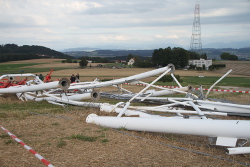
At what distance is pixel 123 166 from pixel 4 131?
11.3ft

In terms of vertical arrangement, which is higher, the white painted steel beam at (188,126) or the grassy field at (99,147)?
the white painted steel beam at (188,126)

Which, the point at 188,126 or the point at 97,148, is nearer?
the point at 97,148

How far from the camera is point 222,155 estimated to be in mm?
5086

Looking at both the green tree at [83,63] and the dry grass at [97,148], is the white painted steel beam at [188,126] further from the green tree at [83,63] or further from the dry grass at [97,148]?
the green tree at [83,63]

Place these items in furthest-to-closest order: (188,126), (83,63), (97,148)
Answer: (83,63) < (188,126) < (97,148)

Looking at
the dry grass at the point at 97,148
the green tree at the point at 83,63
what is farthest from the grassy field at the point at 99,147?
the green tree at the point at 83,63

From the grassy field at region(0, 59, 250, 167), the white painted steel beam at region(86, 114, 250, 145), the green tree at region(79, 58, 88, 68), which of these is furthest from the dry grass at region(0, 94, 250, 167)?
the green tree at region(79, 58, 88, 68)

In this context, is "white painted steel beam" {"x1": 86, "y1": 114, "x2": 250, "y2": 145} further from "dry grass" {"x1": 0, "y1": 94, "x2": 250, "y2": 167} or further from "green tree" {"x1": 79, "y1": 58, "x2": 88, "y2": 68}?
"green tree" {"x1": 79, "y1": 58, "x2": 88, "y2": 68}

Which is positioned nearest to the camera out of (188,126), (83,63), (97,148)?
(97,148)

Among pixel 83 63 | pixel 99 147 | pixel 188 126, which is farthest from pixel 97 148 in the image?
pixel 83 63

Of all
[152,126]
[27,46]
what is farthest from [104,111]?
[27,46]

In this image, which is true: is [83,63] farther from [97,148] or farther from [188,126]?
[97,148]

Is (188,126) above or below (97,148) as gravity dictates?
above

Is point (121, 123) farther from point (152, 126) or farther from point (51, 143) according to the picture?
point (51, 143)
